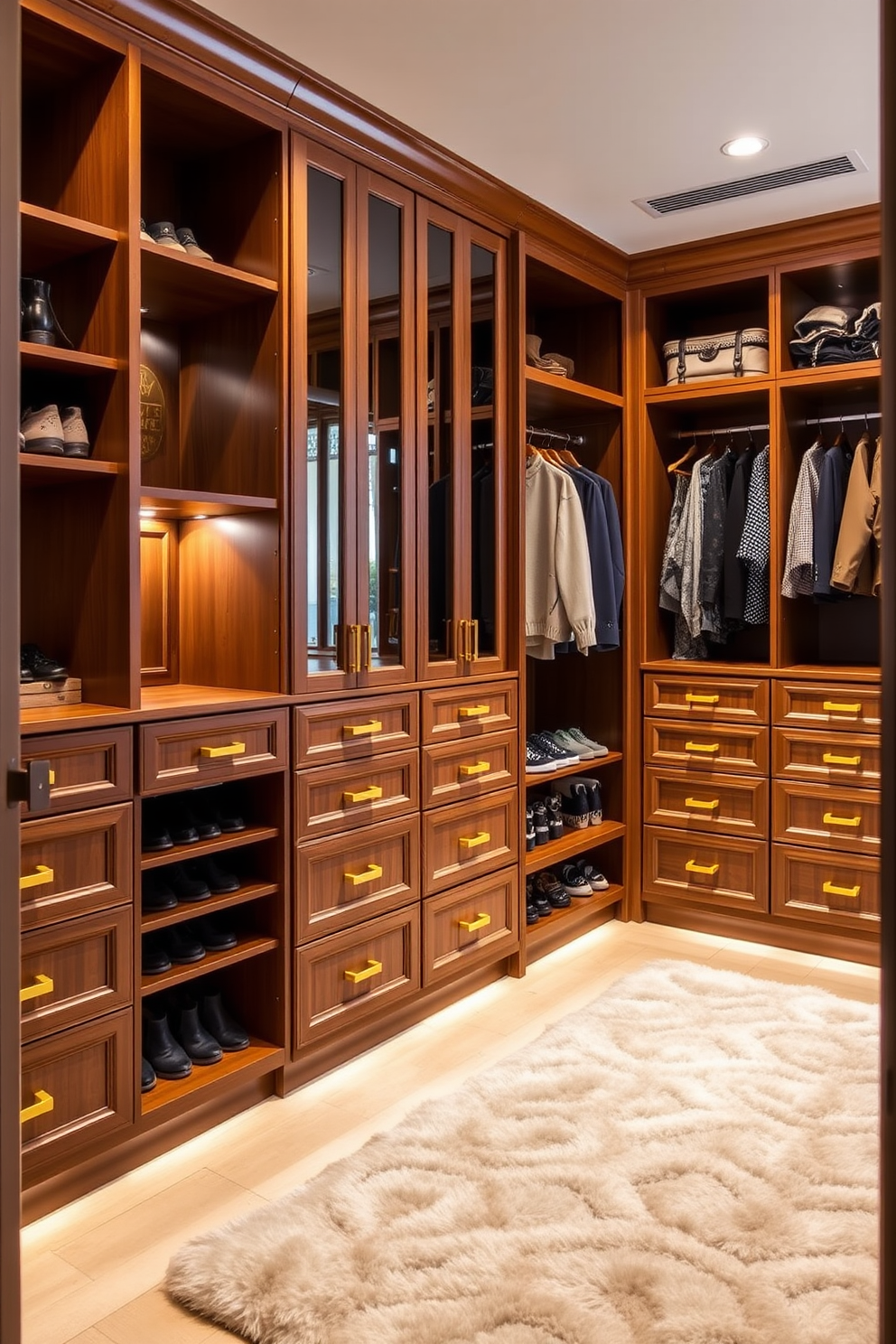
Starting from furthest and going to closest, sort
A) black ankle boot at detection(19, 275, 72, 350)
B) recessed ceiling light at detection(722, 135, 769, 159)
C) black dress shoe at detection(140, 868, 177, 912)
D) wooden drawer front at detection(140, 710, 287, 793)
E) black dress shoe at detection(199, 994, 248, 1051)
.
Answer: recessed ceiling light at detection(722, 135, 769, 159) → black dress shoe at detection(199, 994, 248, 1051) → black dress shoe at detection(140, 868, 177, 912) → wooden drawer front at detection(140, 710, 287, 793) → black ankle boot at detection(19, 275, 72, 350)

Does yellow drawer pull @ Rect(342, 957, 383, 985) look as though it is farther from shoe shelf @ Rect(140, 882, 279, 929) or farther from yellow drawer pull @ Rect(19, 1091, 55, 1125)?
yellow drawer pull @ Rect(19, 1091, 55, 1125)

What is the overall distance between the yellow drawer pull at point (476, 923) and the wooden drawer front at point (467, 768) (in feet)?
1.29

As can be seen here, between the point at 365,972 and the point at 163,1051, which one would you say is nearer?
the point at 163,1051

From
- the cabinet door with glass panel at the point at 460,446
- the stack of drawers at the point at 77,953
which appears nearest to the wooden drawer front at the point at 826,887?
the cabinet door with glass panel at the point at 460,446

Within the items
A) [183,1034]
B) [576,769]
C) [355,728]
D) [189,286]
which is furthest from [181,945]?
[576,769]

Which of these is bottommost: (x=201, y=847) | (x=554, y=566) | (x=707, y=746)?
(x=201, y=847)

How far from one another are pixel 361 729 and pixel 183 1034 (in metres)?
0.88

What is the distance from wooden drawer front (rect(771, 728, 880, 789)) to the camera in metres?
3.61

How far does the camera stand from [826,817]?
12.1ft

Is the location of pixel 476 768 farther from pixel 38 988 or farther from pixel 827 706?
pixel 38 988

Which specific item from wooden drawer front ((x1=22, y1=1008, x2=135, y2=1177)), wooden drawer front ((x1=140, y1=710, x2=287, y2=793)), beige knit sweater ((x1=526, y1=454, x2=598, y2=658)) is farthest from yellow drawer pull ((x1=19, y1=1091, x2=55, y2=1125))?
→ beige knit sweater ((x1=526, y1=454, x2=598, y2=658))

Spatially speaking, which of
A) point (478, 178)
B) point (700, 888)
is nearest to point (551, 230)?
point (478, 178)

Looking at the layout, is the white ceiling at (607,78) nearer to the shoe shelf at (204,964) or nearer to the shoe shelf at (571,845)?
the shoe shelf at (204,964)

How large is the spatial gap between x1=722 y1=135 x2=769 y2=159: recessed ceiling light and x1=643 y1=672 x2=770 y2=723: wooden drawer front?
5.79ft
